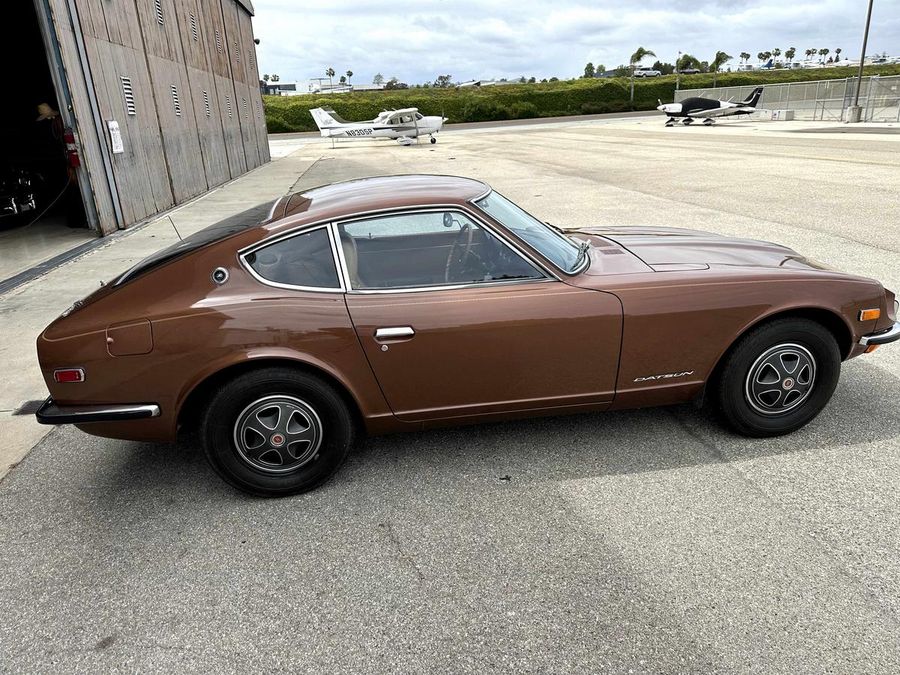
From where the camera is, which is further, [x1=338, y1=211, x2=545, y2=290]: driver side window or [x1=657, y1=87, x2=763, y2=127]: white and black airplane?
[x1=657, y1=87, x2=763, y2=127]: white and black airplane

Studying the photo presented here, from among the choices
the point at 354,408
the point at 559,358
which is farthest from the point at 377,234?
the point at 559,358

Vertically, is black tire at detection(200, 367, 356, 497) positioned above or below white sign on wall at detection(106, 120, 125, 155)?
below

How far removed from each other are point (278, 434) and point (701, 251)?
8.23 feet

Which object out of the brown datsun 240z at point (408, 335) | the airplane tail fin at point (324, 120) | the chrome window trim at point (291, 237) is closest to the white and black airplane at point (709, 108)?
the airplane tail fin at point (324, 120)

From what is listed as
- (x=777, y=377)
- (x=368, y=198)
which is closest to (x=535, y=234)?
(x=368, y=198)

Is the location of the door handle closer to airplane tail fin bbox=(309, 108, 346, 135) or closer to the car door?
the car door

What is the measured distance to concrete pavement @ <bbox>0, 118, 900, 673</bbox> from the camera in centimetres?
220

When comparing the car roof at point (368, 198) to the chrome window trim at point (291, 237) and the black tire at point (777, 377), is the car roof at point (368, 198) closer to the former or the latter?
the chrome window trim at point (291, 237)

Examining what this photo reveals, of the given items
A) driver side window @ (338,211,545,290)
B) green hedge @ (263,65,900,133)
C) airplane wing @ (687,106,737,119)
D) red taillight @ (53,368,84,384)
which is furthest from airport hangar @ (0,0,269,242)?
green hedge @ (263,65,900,133)

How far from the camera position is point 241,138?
843 inches

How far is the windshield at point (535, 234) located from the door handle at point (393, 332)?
2.48 ft

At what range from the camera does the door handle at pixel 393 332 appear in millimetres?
2951

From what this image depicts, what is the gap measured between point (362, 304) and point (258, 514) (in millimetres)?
1111

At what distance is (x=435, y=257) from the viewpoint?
323cm
